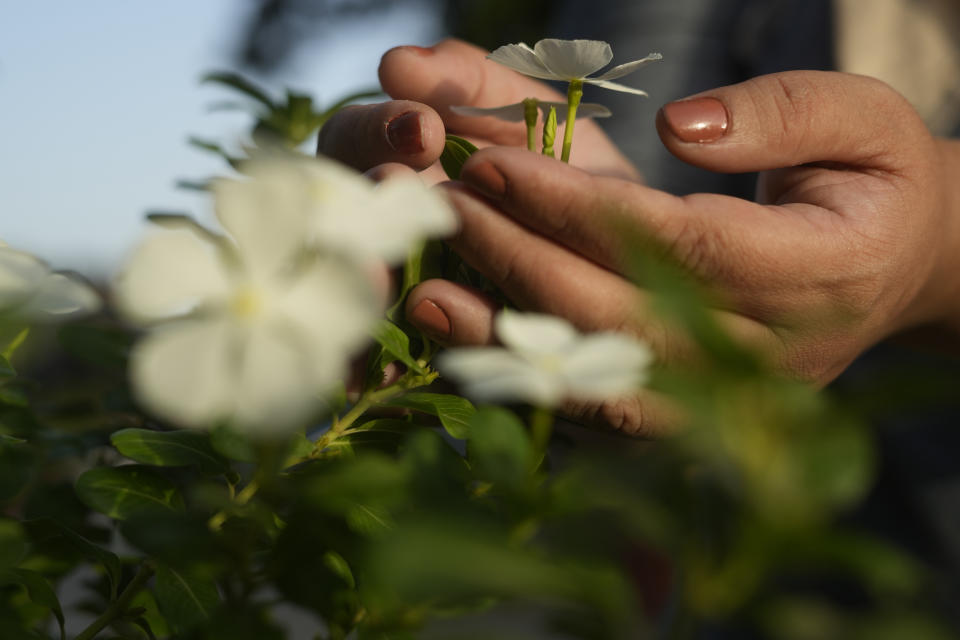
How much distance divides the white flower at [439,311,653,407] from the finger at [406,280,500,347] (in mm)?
248

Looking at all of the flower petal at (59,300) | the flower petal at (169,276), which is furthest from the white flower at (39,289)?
the flower petal at (169,276)

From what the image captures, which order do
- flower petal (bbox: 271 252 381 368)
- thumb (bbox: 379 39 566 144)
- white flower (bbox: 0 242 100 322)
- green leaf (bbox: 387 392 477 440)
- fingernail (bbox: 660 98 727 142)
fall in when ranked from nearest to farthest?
1. flower petal (bbox: 271 252 381 368)
2. white flower (bbox: 0 242 100 322)
3. green leaf (bbox: 387 392 477 440)
4. fingernail (bbox: 660 98 727 142)
5. thumb (bbox: 379 39 566 144)

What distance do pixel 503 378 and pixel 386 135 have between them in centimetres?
51

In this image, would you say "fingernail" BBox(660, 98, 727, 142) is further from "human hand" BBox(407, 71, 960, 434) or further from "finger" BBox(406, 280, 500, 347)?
"finger" BBox(406, 280, 500, 347)

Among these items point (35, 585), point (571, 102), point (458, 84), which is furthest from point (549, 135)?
point (35, 585)

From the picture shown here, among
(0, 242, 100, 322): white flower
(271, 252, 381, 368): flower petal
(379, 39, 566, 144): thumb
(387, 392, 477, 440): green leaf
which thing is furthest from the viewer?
(379, 39, 566, 144): thumb

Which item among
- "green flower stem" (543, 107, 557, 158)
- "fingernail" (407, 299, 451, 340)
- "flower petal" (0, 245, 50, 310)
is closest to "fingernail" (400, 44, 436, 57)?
"green flower stem" (543, 107, 557, 158)

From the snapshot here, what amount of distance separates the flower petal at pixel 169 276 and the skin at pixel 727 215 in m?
0.31

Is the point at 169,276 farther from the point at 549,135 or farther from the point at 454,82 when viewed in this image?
the point at 454,82

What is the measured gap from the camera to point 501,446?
0.31m

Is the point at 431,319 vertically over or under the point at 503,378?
under

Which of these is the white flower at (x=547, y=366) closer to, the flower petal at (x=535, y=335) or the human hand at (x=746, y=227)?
the flower petal at (x=535, y=335)

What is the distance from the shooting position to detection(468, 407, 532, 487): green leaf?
0.96 ft

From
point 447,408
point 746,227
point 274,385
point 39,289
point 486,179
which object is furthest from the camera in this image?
point 746,227
